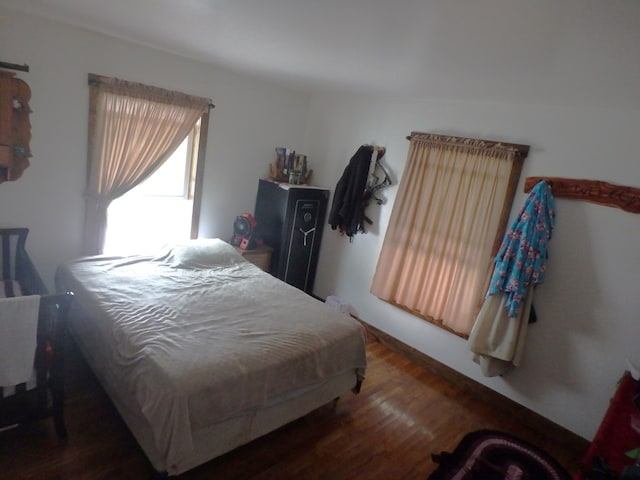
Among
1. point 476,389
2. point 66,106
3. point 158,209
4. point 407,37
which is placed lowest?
point 476,389

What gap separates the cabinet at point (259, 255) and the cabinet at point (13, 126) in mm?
1772

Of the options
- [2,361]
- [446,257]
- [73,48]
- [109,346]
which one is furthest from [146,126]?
[446,257]

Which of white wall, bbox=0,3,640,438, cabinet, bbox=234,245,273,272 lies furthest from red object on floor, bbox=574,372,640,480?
cabinet, bbox=234,245,273,272

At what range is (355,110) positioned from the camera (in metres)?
3.68

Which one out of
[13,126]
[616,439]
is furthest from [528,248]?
[13,126]

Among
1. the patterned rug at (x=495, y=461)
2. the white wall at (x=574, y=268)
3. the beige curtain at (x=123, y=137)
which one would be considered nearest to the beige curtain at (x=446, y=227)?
the white wall at (x=574, y=268)

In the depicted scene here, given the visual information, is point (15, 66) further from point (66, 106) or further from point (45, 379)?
point (45, 379)

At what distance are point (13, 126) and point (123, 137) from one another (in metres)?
0.67

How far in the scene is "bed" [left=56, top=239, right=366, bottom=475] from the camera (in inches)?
65.8

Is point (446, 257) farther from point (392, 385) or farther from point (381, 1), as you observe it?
point (381, 1)

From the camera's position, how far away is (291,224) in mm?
3707

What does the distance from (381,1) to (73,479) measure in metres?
2.46

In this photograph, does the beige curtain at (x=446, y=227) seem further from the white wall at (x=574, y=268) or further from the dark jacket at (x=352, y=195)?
the dark jacket at (x=352, y=195)

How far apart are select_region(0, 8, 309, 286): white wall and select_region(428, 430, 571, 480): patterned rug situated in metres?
2.85
